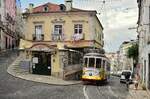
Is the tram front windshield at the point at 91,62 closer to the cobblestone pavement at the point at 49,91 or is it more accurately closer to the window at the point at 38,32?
the cobblestone pavement at the point at 49,91

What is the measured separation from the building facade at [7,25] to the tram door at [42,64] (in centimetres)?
1687

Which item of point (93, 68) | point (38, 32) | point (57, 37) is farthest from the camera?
point (38, 32)

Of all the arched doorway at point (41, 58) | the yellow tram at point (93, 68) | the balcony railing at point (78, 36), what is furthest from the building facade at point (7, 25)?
the yellow tram at point (93, 68)

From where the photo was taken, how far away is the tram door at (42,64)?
40.1 meters

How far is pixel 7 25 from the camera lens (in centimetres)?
6222

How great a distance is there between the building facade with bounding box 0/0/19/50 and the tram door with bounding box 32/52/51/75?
1687cm

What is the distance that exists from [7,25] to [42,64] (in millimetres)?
23863

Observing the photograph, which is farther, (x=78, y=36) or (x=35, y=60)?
(x=78, y=36)

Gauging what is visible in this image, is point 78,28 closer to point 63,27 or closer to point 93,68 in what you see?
point 63,27

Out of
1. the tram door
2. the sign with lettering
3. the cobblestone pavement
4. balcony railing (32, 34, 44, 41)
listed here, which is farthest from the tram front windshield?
balcony railing (32, 34, 44, 41)

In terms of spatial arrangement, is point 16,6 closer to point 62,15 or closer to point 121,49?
point 62,15

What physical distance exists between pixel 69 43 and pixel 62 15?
12.8 ft

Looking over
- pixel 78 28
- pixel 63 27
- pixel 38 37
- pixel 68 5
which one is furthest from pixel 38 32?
pixel 78 28

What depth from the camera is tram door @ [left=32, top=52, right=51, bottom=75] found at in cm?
4009
